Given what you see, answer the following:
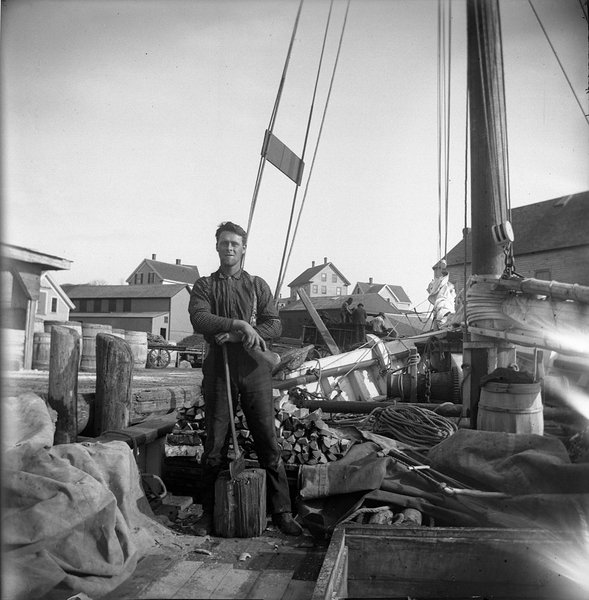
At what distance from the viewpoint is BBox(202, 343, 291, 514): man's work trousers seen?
136 inches

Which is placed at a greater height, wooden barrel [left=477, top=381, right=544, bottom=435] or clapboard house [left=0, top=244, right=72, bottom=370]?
clapboard house [left=0, top=244, right=72, bottom=370]

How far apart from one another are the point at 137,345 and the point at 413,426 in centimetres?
1123

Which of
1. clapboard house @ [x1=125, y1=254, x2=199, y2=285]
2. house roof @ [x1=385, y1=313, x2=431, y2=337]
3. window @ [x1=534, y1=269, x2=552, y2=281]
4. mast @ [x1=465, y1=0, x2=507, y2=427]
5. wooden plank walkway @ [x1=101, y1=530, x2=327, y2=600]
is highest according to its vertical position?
clapboard house @ [x1=125, y1=254, x2=199, y2=285]

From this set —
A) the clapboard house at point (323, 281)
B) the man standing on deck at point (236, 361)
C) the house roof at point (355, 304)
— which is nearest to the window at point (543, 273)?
the house roof at point (355, 304)

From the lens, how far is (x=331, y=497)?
3.46m

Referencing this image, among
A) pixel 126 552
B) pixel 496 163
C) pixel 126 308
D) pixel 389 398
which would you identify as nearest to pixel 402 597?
pixel 126 552

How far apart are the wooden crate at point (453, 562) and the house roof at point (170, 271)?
181 feet

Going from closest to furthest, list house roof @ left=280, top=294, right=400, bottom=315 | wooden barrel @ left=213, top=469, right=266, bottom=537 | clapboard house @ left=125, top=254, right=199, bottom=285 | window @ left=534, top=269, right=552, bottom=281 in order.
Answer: wooden barrel @ left=213, top=469, right=266, bottom=537
window @ left=534, top=269, right=552, bottom=281
house roof @ left=280, top=294, right=400, bottom=315
clapboard house @ left=125, top=254, right=199, bottom=285

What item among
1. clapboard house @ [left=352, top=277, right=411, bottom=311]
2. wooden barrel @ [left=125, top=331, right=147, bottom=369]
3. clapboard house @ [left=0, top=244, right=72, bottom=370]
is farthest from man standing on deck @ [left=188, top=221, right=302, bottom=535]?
clapboard house @ [left=352, top=277, right=411, bottom=311]

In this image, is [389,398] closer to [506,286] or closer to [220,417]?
[506,286]

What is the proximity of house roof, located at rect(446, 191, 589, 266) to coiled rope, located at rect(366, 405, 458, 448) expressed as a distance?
17.5m

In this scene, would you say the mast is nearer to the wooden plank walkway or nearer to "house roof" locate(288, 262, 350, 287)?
the wooden plank walkway

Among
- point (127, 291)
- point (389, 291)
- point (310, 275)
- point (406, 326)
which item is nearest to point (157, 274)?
point (127, 291)

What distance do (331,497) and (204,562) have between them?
3.41ft
